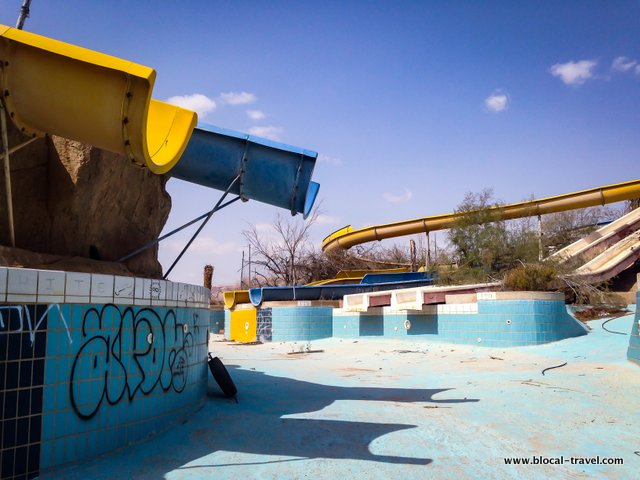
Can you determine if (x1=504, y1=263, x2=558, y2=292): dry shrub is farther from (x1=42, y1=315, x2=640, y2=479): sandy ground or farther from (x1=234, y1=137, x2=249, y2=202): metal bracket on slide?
(x1=234, y1=137, x2=249, y2=202): metal bracket on slide

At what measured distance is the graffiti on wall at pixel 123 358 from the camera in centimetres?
521

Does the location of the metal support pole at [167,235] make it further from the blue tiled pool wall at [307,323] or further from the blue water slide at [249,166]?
the blue tiled pool wall at [307,323]

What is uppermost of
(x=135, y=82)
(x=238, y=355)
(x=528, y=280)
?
(x=135, y=82)

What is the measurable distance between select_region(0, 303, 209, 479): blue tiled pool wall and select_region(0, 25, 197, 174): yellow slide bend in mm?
1811

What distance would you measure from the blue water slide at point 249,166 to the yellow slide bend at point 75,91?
3.28 m

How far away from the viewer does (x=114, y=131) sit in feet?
18.3

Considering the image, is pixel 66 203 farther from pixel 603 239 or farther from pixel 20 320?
pixel 603 239

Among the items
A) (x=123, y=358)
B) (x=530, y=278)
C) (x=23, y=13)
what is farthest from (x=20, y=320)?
(x=530, y=278)

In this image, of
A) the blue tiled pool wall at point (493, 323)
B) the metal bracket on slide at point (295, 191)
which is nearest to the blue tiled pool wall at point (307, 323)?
the blue tiled pool wall at point (493, 323)

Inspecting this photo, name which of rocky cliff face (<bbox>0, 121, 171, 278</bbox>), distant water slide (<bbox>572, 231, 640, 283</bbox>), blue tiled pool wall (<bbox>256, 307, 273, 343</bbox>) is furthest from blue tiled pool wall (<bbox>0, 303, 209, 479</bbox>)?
blue tiled pool wall (<bbox>256, 307, 273, 343</bbox>)

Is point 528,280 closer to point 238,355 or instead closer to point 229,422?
point 238,355

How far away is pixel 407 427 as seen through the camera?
6.86 meters

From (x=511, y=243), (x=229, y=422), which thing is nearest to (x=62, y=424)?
(x=229, y=422)

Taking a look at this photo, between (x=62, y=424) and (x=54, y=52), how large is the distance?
345cm
